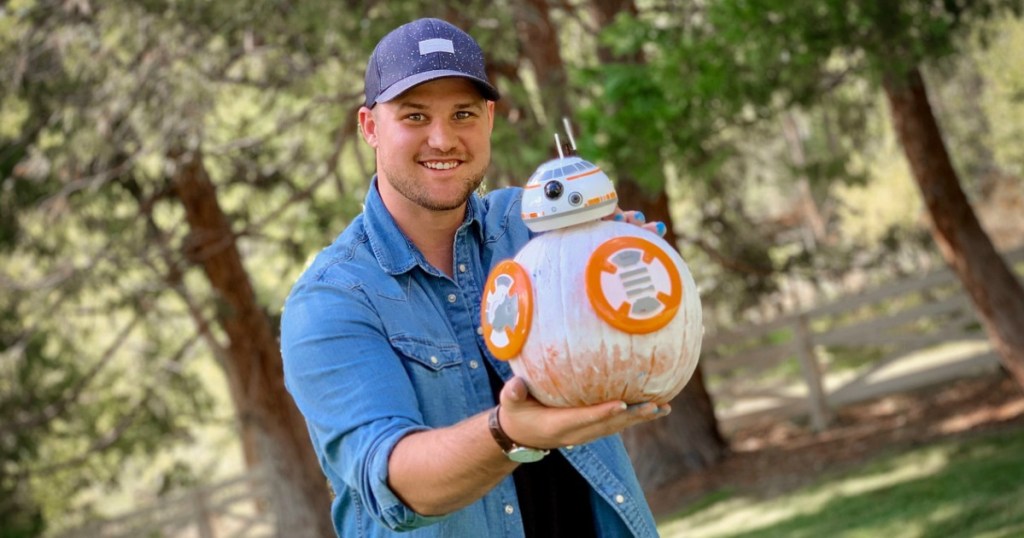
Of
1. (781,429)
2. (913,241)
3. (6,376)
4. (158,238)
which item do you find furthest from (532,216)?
(913,241)

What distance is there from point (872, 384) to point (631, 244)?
13216 millimetres

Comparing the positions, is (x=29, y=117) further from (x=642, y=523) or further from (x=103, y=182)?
(x=642, y=523)

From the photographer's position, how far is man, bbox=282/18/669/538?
232 cm

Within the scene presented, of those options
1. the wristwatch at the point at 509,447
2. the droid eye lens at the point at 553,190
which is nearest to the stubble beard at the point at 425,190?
the droid eye lens at the point at 553,190

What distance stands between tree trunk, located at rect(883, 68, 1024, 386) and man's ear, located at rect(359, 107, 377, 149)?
8699 millimetres

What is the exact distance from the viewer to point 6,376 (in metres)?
12.8

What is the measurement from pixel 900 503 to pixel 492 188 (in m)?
4.32

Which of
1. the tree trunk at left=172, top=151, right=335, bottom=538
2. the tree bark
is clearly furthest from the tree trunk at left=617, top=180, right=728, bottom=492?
the tree trunk at left=172, top=151, right=335, bottom=538

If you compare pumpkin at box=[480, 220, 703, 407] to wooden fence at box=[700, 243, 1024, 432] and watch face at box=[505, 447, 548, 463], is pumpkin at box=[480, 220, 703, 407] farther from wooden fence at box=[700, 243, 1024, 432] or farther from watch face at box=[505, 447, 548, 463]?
wooden fence at box=[700, 243, 1024, 432]

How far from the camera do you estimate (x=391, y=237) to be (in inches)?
114

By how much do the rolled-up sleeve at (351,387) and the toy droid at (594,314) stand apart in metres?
0.27

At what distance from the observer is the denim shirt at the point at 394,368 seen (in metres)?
2.50

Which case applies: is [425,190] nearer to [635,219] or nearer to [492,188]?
[635,219]

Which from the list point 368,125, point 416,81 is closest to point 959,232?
point 368,125
